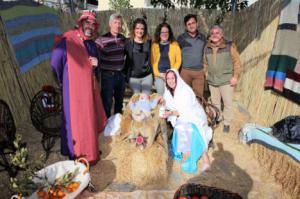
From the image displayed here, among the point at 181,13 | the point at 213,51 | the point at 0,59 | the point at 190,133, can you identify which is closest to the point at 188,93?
the point at 190,133

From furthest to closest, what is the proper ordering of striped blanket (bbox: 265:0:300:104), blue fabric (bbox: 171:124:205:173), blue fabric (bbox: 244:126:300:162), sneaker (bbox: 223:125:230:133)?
sneaker (bbox: 223:125:230:133) → striped blanket (bbox: 265:0:300:104) → blue fabric (bbox: 171:124:205:173) → blue fabric (bbox: 244:126:300:162)

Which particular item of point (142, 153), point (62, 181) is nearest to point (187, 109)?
point (142, 153)

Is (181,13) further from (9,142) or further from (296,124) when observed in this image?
(9,142)

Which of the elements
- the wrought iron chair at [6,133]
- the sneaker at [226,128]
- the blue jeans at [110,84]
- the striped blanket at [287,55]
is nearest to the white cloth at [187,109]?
the blue jeans at [110,84]

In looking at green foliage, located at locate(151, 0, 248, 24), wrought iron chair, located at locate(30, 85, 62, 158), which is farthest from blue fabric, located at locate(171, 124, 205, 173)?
green foliage, located at locate(151, 0, 248, 24)

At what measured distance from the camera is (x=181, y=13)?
792cm

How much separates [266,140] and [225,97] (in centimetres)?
113

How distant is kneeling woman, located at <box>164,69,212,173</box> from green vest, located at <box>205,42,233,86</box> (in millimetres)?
819

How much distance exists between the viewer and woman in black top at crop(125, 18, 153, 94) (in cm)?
477

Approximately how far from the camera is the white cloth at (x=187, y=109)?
4.34 meters

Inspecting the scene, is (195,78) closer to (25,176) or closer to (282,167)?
(282,167)

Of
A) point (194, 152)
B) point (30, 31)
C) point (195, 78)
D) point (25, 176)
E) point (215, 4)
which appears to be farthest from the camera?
point (215, 4)

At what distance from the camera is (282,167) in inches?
152

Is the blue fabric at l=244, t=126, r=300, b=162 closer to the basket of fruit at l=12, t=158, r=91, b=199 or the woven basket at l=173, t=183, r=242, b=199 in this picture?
the woven basket at l=173, t=183, r=242, b=199
